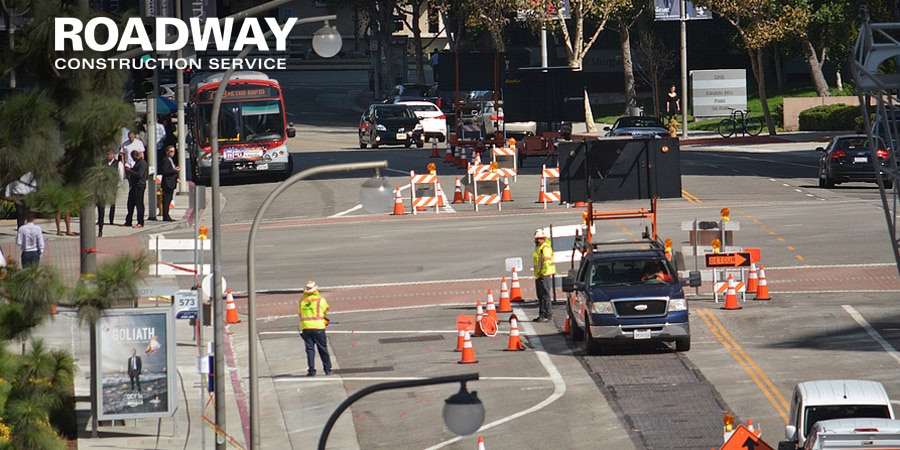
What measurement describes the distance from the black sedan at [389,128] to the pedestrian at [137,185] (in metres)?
22.4

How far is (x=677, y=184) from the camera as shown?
3183cm

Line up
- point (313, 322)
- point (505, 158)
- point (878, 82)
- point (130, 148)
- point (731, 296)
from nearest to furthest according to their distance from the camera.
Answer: point (878, 82), point (313, 322), point (731, 296), point (130, 148), point (505, 158)

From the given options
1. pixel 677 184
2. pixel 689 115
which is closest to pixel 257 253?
pixel 677 184

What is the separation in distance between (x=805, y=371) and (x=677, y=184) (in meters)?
10.6

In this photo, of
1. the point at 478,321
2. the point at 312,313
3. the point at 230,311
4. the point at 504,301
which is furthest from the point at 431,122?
the point at 312,313

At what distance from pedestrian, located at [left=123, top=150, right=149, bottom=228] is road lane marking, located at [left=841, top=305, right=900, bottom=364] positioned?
63.1 ft

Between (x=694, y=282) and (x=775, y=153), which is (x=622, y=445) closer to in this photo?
(x=694, y=282)

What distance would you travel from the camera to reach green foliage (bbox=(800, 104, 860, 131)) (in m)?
65.4

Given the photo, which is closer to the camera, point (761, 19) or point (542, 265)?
point (542, 265)

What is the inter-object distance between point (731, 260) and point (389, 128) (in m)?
34.4

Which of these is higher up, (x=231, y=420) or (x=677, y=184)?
(x=677, y=184)

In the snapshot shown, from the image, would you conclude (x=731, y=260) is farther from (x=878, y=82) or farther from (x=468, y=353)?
(x=878, y=82)

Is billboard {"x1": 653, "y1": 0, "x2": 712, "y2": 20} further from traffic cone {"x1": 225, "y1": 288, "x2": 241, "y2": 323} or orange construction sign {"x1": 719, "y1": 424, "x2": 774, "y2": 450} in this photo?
orange construction sign {"x1": 719, "y1": 424, "x2": 774, "y2": 450}

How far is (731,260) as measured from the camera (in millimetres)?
27422
